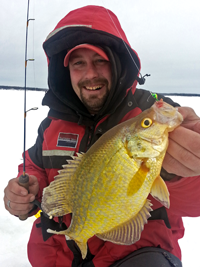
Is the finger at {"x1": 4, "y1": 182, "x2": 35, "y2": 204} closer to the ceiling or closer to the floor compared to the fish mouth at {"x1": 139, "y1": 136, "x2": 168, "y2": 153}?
closer to the floor

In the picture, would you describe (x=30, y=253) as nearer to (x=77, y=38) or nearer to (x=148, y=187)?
(x=148, y=187)

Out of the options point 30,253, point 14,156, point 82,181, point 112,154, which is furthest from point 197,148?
point 14,156

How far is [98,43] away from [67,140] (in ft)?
3.90

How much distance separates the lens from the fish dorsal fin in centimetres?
146

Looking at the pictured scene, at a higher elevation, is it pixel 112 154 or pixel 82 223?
pixel 112 154

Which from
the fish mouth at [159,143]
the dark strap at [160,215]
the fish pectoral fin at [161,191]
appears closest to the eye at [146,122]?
the fish mouth at [159,143]

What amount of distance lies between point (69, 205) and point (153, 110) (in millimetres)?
974

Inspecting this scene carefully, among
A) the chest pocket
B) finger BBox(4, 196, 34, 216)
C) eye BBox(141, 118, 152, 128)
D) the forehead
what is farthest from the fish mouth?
the forehead

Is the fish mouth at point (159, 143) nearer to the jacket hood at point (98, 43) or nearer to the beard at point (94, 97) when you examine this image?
the jacket hood at point (98, 43)

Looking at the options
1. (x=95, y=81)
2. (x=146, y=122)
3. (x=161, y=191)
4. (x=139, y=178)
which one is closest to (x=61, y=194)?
(x=139, y=178)

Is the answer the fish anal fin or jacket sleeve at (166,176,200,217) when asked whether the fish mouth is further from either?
jacket sleeve at (166,176,200,217)

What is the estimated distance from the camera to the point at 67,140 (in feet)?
7.48

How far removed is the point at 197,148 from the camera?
1106 millimetres

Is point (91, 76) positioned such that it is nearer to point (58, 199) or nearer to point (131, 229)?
point (58, 199)
